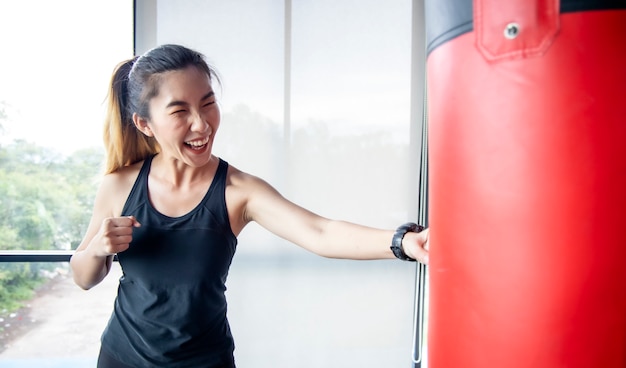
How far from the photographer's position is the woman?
1223mm

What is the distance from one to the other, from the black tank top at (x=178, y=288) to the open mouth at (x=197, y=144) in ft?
0.39

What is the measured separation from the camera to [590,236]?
596 mm

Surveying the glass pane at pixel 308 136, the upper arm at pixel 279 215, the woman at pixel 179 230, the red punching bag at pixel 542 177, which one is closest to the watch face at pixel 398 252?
the woman at pixel 179 230

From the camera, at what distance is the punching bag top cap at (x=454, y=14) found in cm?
57

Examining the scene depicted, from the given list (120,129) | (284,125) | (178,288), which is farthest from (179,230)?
(284,125)

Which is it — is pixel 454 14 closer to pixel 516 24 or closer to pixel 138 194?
pixel 516 24

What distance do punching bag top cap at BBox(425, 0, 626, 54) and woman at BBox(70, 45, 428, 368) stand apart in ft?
1.84

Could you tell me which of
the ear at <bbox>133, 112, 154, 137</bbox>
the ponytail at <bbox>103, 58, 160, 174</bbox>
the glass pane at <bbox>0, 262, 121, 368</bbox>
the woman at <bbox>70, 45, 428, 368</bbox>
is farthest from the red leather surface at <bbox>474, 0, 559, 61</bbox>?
the glass pane at <bbox>0, 262, 121, 368</bbox>

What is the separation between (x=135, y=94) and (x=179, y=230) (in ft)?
1.23

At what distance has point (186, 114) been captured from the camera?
4.03ft

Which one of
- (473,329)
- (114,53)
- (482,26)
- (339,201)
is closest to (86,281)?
(473,329)

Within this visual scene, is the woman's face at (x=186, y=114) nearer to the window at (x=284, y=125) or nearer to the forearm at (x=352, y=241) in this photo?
the forearm at (x=352, y=241)

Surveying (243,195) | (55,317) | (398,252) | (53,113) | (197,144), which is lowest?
(55,317)

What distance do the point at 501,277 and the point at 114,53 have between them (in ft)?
7.66
